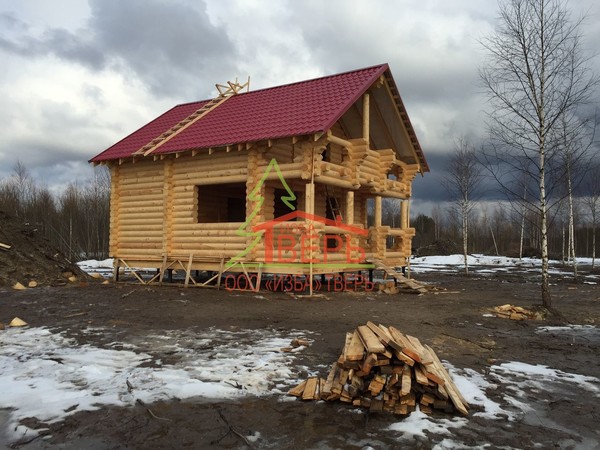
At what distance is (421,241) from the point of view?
60094 mm

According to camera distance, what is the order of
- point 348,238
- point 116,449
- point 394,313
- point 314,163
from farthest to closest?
point 348,238 < point 314,163 < point 394,313 < point 116,449

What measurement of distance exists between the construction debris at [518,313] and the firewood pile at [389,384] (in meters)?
6.52

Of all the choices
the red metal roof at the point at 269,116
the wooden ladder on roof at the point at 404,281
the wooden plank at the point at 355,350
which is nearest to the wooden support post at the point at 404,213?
the wooden ladder on roof at the point at 404,281

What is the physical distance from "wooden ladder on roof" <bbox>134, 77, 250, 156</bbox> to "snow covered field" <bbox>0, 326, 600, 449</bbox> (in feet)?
31.8

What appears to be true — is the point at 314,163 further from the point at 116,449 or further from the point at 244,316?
the point at 116,449

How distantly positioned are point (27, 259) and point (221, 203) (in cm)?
772

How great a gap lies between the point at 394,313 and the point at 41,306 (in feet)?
29.3

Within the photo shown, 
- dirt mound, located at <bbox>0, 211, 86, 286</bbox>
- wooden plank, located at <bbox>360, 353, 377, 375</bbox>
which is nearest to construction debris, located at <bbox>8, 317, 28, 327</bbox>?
dirt mound, located at <bbox>0, 211, 86, 286</bbox>

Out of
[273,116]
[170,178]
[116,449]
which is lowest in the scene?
[116,449]

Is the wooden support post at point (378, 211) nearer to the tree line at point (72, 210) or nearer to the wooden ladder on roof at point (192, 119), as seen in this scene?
the wooden ladder on roof at point (192, 119)

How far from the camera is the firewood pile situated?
4547 mm

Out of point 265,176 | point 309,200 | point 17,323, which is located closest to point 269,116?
point 265,176

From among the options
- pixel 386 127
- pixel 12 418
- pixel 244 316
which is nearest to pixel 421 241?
pixel 386 127

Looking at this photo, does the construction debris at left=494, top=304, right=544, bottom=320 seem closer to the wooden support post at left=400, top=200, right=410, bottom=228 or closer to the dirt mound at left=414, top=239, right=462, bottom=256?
the wooden support post at left=400, top=200, right=410, bottom=228
